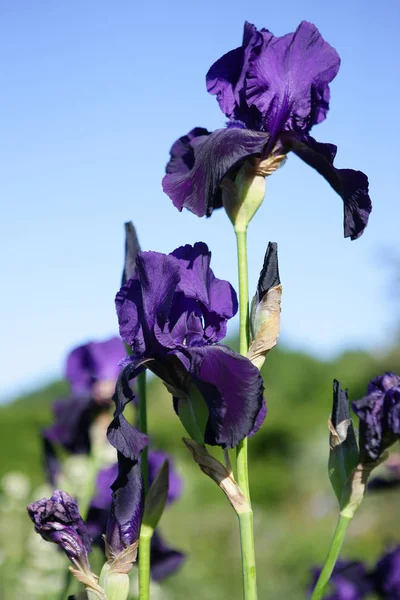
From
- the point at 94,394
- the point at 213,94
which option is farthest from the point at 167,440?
the point at 213,94

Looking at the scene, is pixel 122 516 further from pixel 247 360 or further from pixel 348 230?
pixel 348 230

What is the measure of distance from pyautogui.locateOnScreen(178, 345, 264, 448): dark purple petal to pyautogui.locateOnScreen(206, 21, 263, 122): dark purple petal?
1.90ft

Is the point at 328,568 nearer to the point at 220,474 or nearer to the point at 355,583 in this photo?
the point at 220,474

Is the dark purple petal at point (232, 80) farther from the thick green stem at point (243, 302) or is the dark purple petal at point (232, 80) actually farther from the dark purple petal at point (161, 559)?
the dark purple petal at point (161, 559)

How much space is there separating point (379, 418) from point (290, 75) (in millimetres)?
755

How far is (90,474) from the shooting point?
275cm

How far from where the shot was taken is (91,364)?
3.54 m

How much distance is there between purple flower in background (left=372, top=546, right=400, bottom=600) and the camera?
2.54 meters

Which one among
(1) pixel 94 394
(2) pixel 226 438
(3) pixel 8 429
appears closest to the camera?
(2) pixel 226 438

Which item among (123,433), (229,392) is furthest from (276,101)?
(123,433)

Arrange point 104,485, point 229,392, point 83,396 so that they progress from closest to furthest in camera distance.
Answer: point 229,392 < point 104,485 < point 83,396

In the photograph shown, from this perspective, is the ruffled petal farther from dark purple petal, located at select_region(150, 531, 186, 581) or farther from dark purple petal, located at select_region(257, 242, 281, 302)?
dark purple petal, located at select_region(150, 531, 186, 581)

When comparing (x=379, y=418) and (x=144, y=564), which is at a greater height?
(x=379, y=418)

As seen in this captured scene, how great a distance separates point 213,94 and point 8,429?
12.9 metres
